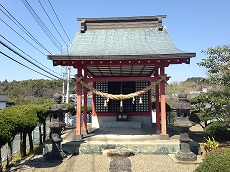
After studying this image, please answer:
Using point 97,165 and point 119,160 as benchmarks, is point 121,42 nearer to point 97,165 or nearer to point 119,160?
point 119,160

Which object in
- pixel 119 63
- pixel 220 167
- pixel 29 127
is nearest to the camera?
pixel 220 167

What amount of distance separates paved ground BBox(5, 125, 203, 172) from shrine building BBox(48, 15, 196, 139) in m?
1.95

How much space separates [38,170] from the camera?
304 inches

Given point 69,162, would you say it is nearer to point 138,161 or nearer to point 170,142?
point 138,161

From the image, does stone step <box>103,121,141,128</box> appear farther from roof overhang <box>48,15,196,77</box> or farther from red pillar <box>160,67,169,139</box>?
red pillar <box>160,67,169,139</box>

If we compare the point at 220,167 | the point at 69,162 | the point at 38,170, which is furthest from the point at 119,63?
the point at 220,167

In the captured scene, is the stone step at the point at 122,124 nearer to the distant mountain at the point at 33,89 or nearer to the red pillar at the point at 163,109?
the red pillar at the point at 163,109

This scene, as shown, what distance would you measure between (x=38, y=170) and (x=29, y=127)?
2.58m

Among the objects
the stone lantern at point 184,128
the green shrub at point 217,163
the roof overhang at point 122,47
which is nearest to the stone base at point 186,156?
the stone lantern at point 184,128

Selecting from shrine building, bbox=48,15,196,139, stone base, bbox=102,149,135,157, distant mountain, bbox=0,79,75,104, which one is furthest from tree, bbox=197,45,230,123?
distant mountain, bbox=0,79,75,104

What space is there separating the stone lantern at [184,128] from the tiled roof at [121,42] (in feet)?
7.18

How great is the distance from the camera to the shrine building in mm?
10462

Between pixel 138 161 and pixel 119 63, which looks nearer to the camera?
pixel 138 161

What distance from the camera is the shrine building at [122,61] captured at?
1046 cm
